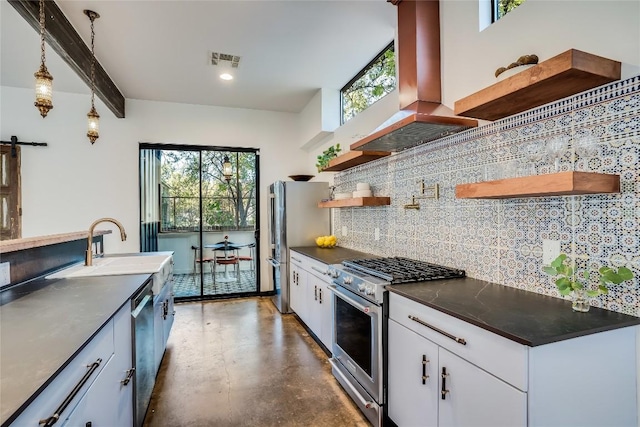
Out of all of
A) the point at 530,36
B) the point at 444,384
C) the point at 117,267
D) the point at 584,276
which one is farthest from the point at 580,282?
the point at 117,267

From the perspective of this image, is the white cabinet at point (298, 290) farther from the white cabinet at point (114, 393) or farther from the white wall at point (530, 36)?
the white wall at point (530, 36)

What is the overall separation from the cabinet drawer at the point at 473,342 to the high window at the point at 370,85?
2329 mm

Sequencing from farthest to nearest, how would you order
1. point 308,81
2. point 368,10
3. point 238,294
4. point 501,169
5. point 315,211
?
point 238,294 < point 315,211 < point 308,81 < point 368,10 < point 501,169

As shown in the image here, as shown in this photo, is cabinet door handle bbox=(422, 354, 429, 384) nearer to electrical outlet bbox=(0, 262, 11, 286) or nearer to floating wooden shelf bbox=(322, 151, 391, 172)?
floating wooden shelf bbox=(322, 151, 391, 172)

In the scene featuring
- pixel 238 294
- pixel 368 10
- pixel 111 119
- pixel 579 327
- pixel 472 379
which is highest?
Answer: pixel 368 10

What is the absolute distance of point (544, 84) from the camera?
1.44 m

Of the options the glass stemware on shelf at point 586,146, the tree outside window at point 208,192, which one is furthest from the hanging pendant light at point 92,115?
the glass stemware on shelf at point 586,146

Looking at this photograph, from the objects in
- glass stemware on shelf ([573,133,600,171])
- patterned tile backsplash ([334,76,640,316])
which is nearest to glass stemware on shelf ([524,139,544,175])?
patterned tile backsplash ([334,76,640,316])

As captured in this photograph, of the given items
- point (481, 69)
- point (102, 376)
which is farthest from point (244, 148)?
point (102, 376)

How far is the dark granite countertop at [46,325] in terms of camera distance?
0.86 metres

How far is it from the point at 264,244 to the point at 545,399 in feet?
14.9

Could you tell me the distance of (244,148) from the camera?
5.33 meters

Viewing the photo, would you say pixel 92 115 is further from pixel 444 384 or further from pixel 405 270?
pixel 444 384

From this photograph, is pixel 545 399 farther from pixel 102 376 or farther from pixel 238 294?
pixel 238 294
